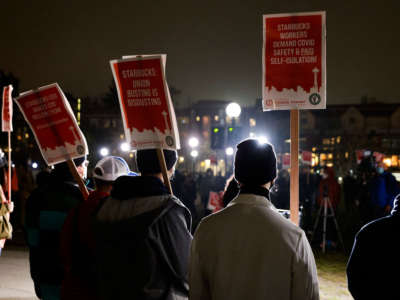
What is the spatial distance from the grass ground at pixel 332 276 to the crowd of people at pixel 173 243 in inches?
204

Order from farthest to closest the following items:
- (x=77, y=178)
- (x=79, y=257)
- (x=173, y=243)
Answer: (x=77, y=178)
(x=79, y=257)
(x=173, y=243)

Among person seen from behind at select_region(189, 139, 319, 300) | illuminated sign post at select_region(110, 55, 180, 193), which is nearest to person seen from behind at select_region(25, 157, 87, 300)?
illuminated sign post at select_region(110, 55, 180, 193)

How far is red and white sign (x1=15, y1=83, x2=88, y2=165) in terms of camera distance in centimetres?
427

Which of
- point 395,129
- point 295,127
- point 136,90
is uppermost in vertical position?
point 136,90

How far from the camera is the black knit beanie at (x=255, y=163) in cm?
260

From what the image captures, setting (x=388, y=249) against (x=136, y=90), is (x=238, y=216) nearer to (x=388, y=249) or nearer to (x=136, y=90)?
(x=388, y=249)

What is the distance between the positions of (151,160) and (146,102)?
25.9 inches

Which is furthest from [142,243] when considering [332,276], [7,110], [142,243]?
[7,110]

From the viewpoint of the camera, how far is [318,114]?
242ft

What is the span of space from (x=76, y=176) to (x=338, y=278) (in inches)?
263

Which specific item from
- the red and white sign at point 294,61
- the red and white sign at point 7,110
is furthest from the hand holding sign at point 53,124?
the red and white sign at point 7,110

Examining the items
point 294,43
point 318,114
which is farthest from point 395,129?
point 294,43

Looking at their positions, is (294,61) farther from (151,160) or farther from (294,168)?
(151,160)

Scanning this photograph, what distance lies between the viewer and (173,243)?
2963mm
